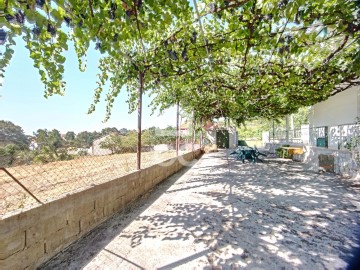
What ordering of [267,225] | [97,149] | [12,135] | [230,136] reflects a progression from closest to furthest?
[12,135], [267,225], [97,149], [230,136]

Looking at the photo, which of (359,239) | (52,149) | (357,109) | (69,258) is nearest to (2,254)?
(69,258)

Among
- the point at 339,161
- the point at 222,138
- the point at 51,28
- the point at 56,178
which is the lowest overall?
the point at 56,178

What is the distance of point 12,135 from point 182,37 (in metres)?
3.63

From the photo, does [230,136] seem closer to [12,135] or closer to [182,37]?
[182,37]

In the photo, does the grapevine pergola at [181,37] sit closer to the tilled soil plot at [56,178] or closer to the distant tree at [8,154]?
the distant tree at [8,154]

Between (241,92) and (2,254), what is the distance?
32.7 ft

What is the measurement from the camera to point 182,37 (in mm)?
4773

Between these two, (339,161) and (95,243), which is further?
(339,161)

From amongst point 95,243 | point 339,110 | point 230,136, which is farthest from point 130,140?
point 230,136

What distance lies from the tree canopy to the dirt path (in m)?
2.52

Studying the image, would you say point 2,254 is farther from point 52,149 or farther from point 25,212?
point 52,149

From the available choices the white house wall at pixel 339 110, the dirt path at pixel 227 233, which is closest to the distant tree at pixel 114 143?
the dirt path at pixel 227 233

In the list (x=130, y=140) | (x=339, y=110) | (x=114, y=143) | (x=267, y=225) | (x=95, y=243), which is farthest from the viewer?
(x=339, y=110)

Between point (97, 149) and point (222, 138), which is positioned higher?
point (222, 138)
